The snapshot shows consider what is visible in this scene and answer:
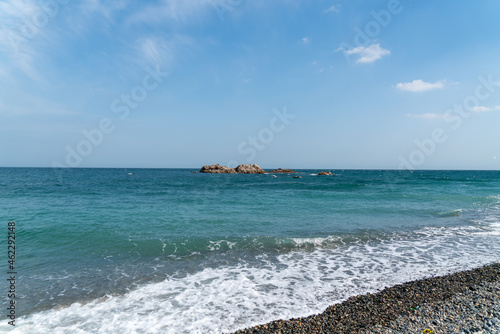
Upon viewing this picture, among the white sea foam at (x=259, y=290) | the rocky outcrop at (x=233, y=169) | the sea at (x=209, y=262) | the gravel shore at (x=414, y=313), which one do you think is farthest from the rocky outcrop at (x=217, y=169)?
the gravel shore at (x=414, y=313)

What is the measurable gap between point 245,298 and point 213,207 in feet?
51.2

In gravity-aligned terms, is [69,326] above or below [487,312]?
below

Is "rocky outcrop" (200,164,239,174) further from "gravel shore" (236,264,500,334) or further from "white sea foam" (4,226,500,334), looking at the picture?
"gravel shore" (236,264,500,334)

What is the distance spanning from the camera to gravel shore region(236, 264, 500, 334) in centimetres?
525

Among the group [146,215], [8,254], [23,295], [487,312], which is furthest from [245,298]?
[146,215]

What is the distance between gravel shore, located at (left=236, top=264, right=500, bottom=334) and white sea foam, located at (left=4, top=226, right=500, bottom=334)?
0.55m

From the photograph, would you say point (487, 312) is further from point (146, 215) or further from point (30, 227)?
point (30, 227)

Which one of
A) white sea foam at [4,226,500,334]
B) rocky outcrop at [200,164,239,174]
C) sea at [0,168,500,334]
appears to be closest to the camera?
white sea foam at [4,226,500,334]

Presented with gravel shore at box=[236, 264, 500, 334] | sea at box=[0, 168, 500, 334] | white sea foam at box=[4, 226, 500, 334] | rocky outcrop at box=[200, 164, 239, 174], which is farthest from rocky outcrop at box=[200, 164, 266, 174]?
gravel shore at box=[236, 264, 500, 334]

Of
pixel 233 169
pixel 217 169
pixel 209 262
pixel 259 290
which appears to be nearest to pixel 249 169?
pixel 233 169

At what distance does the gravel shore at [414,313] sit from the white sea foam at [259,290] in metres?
0.55

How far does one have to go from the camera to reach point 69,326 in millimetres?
5801

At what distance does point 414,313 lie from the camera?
5.78 meters

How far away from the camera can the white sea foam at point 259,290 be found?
590 centimetres
